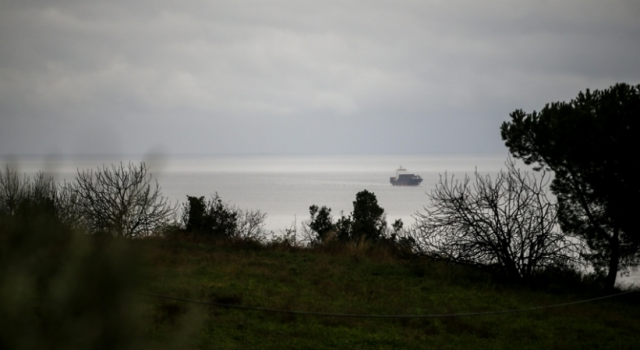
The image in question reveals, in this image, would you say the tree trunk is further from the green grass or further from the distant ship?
the distant ship

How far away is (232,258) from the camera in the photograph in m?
16.1

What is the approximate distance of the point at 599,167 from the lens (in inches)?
571

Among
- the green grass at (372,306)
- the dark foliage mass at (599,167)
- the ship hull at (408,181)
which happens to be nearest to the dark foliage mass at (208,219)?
the green grass at (372,306)

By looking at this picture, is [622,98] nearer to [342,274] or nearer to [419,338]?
[342,274]

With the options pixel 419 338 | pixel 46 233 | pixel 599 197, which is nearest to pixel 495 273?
pixel 599 197

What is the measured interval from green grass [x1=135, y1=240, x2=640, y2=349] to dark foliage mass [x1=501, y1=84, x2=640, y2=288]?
1.34 meters

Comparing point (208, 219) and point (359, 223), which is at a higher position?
point (359, 223)

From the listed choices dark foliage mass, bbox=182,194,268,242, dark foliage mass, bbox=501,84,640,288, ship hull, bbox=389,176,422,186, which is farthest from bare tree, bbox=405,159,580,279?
ship hull, bbox=389,176,422,186

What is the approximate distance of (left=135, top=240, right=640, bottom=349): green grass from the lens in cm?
901

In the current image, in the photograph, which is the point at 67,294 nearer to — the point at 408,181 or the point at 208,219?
the point at 208,219

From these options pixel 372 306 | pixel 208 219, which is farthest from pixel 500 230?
pixel 208 219

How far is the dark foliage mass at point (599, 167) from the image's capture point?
14.2 meters

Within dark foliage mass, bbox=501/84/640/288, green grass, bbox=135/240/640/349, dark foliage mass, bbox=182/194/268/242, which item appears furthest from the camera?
dark foliage mass, bbox=182/194/268/242

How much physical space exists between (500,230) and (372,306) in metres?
5.28
